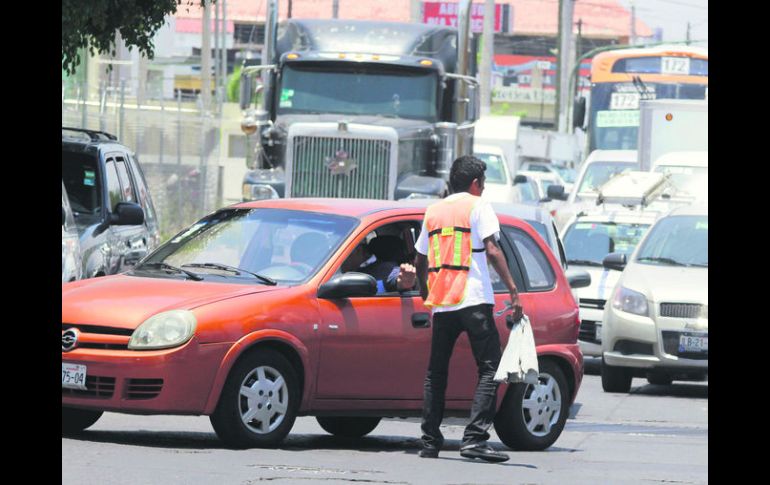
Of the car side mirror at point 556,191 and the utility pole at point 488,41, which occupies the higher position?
the utility pole at point 488,41

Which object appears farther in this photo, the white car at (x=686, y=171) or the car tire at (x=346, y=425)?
the white car at (x=686, y=171)

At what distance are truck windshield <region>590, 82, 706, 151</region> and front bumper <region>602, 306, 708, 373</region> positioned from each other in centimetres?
1757

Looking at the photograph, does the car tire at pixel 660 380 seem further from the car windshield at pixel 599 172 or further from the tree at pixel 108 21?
the car windshield at pixel 599 172

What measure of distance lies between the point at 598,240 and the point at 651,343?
13.8 feet

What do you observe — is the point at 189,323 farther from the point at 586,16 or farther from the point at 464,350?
the point at 586,16

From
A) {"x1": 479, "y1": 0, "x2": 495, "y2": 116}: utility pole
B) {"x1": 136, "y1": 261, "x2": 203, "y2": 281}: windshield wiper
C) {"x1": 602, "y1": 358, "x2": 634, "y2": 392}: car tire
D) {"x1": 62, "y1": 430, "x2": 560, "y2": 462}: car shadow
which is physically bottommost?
{"x1": 602, "y1": 358, "x2": 634, "y2": 392}: car tire

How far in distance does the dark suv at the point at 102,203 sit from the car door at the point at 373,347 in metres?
3.95

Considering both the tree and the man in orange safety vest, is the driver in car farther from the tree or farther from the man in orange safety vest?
the tree

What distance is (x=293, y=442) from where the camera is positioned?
10.1 m

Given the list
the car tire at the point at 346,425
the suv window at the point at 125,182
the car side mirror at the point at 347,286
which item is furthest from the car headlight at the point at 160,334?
the suv window at the point at 125,182

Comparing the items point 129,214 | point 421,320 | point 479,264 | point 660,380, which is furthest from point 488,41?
point 479,264

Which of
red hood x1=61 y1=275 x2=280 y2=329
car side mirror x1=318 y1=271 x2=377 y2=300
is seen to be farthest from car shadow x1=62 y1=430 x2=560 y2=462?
car side mirror x1=318 y1=271 x2=377 y2=300

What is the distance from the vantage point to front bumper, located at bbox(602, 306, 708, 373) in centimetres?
1502

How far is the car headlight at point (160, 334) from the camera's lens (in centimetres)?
898
